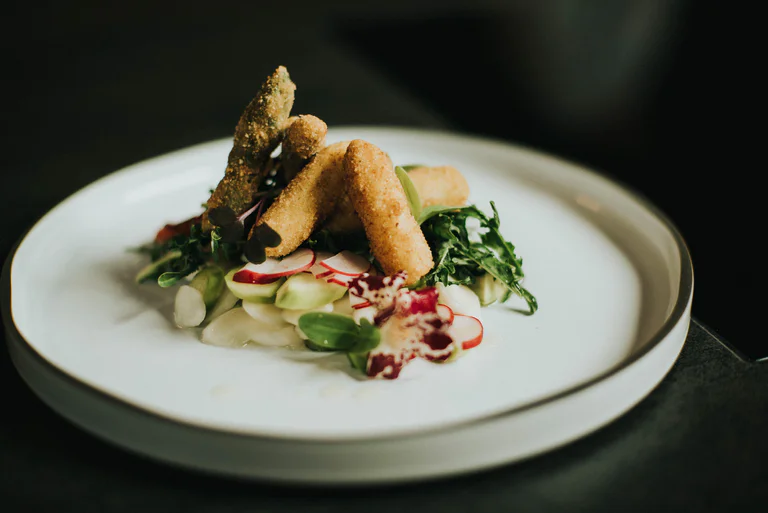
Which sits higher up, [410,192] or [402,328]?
[410,192]

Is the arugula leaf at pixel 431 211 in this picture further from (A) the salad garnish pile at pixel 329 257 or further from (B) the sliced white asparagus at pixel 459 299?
(B) the sliced white asparagus at pixel 459 299

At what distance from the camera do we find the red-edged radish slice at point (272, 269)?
1736mm

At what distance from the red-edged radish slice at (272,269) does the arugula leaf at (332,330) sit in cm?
19

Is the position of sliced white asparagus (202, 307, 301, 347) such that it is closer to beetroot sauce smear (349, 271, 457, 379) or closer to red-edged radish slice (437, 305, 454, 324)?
beetroot sauce smear (349, 271, 457, 379)

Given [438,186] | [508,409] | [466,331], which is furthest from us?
[438,186]

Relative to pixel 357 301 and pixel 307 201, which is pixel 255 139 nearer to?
pixel 307 201

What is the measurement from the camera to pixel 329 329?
1599mm

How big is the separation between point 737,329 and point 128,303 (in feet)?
5.18

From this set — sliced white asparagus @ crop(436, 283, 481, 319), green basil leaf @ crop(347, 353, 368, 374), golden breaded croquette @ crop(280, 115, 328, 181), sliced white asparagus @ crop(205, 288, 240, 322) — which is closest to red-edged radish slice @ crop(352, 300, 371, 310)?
green basil leaf @ crop(347, 353, 368, 374)

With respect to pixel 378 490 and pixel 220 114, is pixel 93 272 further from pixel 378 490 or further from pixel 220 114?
pixel 220 114

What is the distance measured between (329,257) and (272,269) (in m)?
0.16

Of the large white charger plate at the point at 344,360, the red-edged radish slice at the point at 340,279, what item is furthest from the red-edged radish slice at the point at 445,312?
the red-edged radish slice at the point at 340,279

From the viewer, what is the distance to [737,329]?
1878 millimetres

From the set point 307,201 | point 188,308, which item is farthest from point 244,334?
point 307,201
